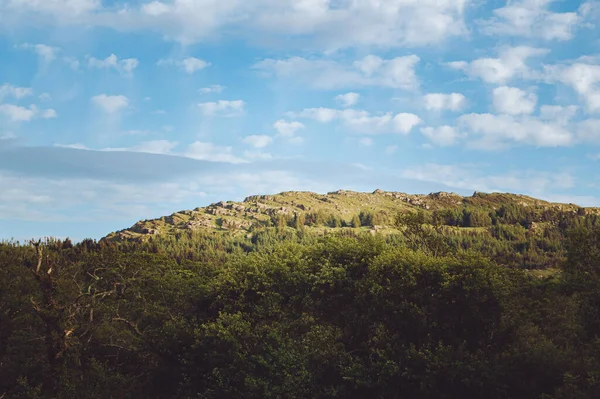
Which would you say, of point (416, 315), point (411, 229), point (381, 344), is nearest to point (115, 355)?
point (381, 344)

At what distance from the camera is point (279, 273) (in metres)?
56.1

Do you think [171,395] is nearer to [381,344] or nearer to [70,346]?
[70,346]

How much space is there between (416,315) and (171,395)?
26442 millimetres

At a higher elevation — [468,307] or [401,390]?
[468,307]

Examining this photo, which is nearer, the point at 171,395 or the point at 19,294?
the point at 171,395

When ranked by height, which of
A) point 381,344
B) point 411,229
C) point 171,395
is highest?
point 411,229

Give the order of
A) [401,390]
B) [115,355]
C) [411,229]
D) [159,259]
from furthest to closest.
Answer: [159,259], [411,229], [115,355], [401,390]

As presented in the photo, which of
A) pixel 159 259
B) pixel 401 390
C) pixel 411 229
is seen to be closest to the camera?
pixel 401 390

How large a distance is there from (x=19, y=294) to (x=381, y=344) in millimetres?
50312

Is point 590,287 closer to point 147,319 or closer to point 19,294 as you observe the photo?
point 147,319

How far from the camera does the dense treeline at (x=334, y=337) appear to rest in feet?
140

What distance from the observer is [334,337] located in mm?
47781

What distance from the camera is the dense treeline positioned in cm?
4269

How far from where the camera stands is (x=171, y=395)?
5022cm
